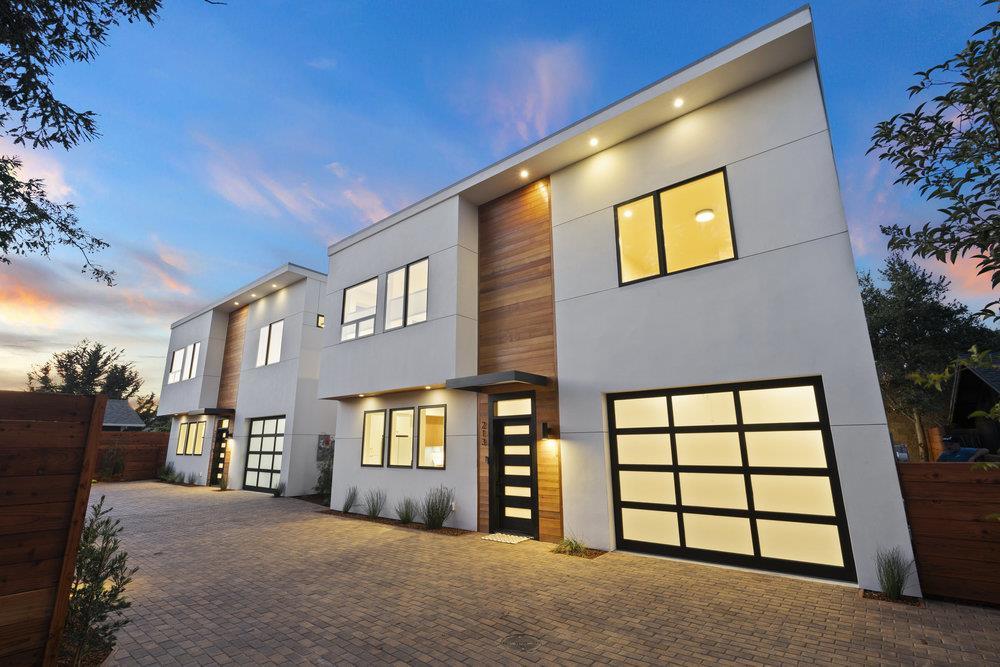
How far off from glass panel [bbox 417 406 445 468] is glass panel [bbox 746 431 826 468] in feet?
19.1

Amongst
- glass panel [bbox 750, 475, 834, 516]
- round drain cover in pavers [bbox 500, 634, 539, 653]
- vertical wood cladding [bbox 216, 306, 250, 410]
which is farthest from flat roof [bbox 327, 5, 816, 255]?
vertical wood cladding [bbox 216, 306, 250, 410]

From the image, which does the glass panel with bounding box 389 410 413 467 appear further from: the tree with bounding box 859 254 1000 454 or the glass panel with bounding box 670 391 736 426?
the tree with bounding box 859 254 1000 454

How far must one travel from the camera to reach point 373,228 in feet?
36.3

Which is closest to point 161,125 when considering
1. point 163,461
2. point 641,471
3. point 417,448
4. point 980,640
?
point 417,448

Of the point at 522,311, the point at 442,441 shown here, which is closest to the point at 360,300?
the point at 442,441

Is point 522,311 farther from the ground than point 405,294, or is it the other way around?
point 405,294

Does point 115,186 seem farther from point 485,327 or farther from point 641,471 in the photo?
point 641,471

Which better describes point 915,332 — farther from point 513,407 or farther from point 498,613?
point 498,613

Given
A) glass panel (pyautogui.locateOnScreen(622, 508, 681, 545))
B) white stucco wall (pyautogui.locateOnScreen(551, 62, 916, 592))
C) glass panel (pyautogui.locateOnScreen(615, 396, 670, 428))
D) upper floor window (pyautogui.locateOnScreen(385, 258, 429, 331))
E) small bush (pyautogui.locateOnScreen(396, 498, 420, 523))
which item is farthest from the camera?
upper floor window (pyautogui.locateOnScreen(385, 258, 429, 331))

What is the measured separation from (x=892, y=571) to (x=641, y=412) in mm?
3225

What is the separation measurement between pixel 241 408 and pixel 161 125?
1022 cm

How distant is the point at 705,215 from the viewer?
21.9ft

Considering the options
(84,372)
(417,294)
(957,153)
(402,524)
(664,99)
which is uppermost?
(84,372)

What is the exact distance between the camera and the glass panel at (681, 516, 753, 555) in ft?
18.6
